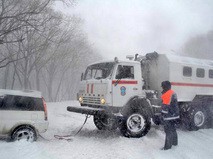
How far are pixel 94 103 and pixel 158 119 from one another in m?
2.72

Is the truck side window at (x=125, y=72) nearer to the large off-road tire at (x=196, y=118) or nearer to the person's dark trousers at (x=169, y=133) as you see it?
the person's dark trousers at (x=169, y=133)

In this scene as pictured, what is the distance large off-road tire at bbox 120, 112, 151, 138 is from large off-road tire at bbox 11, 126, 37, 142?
3015 millimetres

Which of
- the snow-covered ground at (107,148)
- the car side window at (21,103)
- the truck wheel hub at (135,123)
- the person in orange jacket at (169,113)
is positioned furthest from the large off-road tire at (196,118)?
the car side window at (21,103)

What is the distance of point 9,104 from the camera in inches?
309

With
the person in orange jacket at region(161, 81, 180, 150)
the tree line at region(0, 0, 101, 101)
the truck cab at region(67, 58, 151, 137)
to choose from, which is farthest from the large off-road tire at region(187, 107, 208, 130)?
the tree line at region(0, 0, 101, 101)

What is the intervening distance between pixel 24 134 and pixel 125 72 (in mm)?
4035

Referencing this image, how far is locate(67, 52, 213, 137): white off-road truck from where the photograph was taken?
9.06 metres

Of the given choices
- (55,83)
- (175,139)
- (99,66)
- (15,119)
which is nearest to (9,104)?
(15,119)

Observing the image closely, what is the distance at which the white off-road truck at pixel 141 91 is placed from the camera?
29.7 ft

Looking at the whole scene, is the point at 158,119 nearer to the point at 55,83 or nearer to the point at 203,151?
the point at 203,151

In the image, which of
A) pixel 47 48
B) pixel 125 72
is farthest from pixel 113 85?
pixel 47 48

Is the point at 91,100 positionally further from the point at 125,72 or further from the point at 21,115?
the point at 21,115

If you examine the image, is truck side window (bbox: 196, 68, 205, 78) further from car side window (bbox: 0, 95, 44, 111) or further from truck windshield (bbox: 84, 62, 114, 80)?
car side window (bbox: 0, 95, 44, 111)

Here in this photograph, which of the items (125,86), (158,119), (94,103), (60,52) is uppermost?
(60,52)
